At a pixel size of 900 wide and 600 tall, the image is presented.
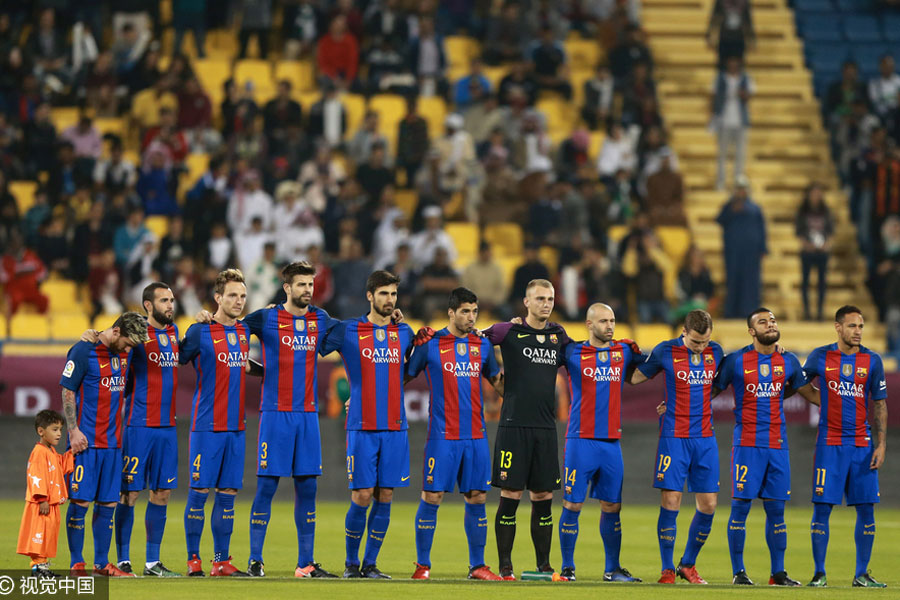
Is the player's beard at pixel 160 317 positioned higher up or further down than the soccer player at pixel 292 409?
higher up

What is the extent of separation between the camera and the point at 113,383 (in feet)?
44.0

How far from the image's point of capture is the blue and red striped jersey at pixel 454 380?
13.7 metres

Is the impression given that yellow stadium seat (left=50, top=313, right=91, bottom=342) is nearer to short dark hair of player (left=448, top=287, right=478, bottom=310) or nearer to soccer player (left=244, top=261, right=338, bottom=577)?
soccer player (left=244, top=261, right=338, bottom=577)

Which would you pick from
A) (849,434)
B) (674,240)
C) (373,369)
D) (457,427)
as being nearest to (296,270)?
(373,369)

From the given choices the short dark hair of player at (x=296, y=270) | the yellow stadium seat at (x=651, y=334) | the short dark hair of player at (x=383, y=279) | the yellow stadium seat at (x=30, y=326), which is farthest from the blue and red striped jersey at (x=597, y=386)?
the yellow stadium seat at (x=30, y=326)

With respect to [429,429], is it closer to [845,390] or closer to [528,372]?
[528,372]

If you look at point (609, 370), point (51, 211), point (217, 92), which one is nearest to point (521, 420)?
point (609, 370)

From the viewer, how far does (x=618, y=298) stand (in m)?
25.0

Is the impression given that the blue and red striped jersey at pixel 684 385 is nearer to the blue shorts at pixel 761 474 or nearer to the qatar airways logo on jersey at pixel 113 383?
the blue shorts at pixel 761 474

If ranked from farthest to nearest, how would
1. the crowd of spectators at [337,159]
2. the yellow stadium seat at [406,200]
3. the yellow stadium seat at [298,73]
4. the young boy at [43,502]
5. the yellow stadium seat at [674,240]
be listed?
the yellow stadium seat at [298,73] → the yellow stadium seat at [674,240] → the yellow stadium seat at [406,200] → the crowd of spectators at [337,159] → the young boy at [43,502]

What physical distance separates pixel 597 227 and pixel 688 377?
40.7ft

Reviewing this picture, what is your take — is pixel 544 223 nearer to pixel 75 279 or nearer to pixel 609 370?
pixel 75 279

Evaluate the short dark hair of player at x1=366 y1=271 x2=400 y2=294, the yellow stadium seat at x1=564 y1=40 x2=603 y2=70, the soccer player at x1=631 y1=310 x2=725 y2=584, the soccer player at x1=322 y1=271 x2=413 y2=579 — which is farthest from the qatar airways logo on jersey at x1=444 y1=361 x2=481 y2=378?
the yellow stadium seat at x1=564 y1=40 x2=603 y2=70

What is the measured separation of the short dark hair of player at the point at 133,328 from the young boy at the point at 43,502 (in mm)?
1031
